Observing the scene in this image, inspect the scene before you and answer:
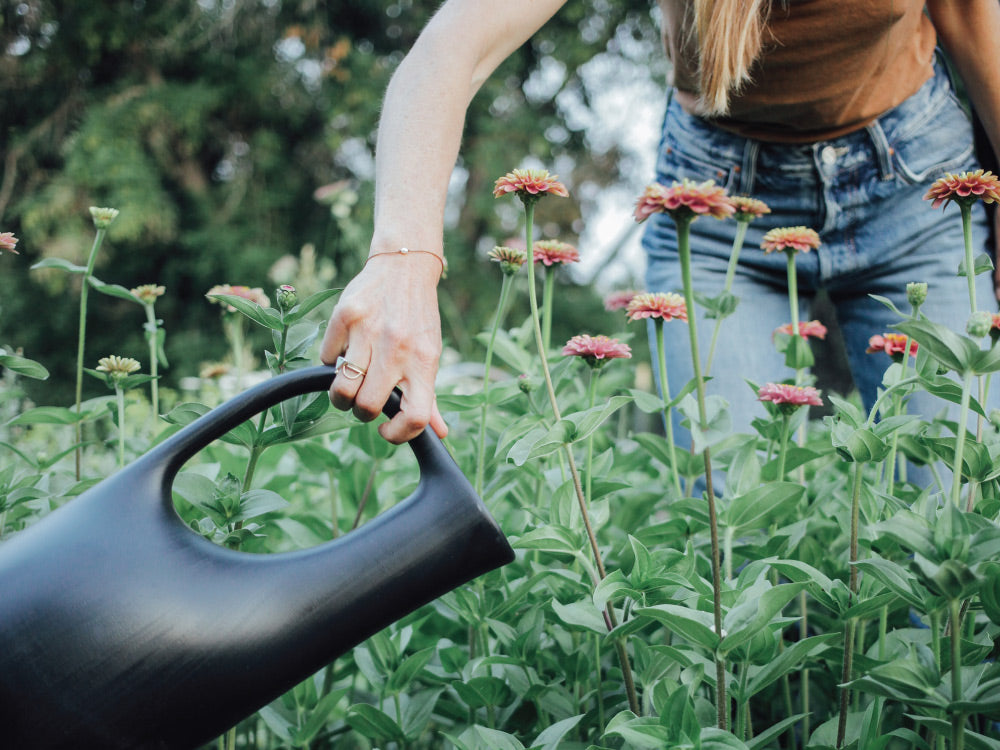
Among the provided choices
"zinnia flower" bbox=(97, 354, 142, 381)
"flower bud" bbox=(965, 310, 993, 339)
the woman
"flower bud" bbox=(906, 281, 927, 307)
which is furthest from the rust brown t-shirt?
"zinnia flower" bbox=(97, 354, 142, 381)

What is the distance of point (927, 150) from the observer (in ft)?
3.24

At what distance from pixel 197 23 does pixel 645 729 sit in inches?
212

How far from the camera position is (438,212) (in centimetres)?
62

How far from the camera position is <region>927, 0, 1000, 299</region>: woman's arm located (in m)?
0.93

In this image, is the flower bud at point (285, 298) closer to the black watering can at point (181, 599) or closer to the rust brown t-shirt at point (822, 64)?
the black watering can at point (181, 599)

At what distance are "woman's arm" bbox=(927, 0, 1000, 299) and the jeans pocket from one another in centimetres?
4

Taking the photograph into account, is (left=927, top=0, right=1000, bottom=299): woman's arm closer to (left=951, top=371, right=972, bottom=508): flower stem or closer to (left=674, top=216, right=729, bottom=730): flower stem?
(left=951, top=371, right=972, bottom=508): flower stem

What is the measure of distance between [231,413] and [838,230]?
2.70 feet

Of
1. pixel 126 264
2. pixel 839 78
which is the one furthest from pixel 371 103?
pixel 839 78

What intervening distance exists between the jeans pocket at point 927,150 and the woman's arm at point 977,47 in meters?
0.04

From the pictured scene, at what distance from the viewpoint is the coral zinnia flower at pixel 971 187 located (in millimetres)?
612

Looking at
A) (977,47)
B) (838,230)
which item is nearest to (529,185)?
(838,230)

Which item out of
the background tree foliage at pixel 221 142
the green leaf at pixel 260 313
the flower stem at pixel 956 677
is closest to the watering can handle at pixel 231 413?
the green leaf at pixel 260 313

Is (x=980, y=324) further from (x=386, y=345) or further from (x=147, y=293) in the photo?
(x=147, y=293)
